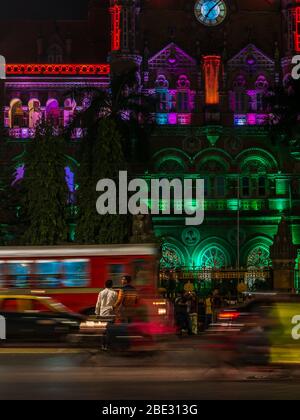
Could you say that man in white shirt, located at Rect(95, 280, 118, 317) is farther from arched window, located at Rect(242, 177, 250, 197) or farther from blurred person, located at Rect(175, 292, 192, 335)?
arched window, located at Rect(242, 177, 250, 197)

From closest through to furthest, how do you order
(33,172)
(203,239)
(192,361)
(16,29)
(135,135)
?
(192,361)
(33,172)
(135,135)
(203,239)
(16,29)

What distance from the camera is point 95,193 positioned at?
51.1 metres

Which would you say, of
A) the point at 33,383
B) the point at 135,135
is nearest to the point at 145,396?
the point at 33,383

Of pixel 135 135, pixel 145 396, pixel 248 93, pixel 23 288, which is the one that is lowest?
pixel 145 396

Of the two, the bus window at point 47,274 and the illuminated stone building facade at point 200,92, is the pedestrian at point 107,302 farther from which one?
the illuminated stone building facade at point 200,92

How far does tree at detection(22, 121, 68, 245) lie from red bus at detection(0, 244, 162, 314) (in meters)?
20.5

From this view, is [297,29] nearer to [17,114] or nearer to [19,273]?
[17,114]

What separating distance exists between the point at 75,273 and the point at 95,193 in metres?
20.6

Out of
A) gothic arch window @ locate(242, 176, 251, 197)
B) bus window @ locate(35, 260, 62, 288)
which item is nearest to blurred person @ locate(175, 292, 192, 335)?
bus window @ locate(35, 260, 62, 288)

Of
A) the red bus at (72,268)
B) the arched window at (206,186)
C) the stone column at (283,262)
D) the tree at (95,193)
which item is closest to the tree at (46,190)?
the tree at (95,193)

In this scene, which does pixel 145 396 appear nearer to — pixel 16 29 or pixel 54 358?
pixel 54 358

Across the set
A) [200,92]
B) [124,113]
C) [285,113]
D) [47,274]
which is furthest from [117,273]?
[200,92]

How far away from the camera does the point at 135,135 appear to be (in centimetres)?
5966

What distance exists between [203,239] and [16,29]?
21.6 m
